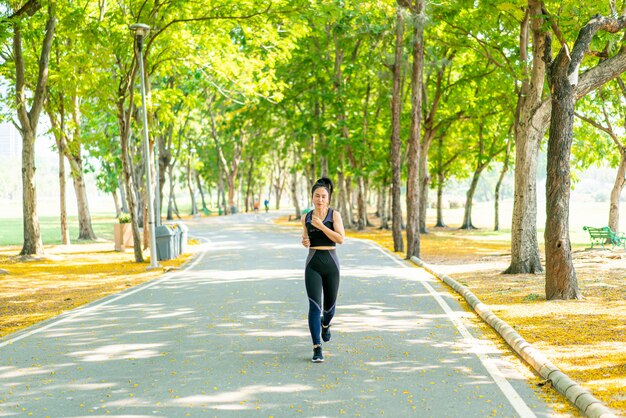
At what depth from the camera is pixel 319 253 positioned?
Answer: 7840 mm

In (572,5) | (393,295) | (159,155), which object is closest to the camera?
(393,295)

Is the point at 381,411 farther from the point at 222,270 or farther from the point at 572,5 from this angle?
the point at 222,270

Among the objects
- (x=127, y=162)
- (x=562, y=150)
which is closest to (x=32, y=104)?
(x=127, y=162)

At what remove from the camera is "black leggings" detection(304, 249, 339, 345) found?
25.4ft

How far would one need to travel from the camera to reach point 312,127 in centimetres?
3700

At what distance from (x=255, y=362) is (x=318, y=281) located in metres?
1.07

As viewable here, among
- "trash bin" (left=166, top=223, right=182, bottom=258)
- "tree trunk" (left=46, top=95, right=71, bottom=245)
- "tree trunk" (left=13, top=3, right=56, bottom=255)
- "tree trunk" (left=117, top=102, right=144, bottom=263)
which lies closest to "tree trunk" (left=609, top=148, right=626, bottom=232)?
"trash bin" (left=166, top=223, right=182, bottom=258)

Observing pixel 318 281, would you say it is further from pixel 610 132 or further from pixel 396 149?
pixel 610 132

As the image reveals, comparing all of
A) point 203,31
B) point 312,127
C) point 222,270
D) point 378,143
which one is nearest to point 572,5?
point 222,270

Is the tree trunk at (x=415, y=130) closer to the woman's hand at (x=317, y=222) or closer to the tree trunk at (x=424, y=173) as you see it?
the tree trunk at (x=424, y=173)

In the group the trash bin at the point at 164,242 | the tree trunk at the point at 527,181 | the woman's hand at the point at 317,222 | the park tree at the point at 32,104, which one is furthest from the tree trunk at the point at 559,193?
the park tree at the point at 32,104

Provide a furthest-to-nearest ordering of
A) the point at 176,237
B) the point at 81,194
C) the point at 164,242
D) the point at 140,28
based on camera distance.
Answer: the point at 81,194 < the point at 176,237 < the point at 164,242 < the point at 140,28

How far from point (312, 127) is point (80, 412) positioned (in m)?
31.6

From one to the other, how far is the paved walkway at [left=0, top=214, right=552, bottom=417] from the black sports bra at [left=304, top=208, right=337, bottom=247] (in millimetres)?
1234
